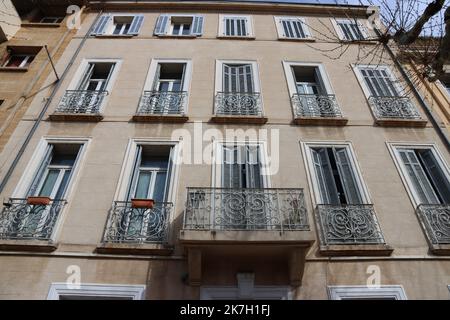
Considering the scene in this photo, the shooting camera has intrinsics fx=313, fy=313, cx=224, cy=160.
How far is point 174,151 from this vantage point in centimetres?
704

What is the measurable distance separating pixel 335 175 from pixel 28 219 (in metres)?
6.16

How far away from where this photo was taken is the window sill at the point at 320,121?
761 centimetres

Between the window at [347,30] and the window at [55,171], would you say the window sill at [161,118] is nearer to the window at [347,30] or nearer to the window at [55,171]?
the window at [55,171]

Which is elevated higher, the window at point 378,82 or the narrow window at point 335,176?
the window at point 378,82

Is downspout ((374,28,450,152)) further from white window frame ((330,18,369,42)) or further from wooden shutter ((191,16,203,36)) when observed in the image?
wooden shutter ((191,16,203,36))

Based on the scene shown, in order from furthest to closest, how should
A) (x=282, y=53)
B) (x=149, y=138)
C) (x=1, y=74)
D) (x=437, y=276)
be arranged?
1. (x=282, y=53)
2. (x=1, y=74)
3. (x=149, y=138)
4. (x=437, y=276)

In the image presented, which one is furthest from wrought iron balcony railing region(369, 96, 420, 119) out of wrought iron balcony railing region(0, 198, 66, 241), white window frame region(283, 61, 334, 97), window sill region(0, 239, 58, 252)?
window sill region(0, 239, 58, 252)

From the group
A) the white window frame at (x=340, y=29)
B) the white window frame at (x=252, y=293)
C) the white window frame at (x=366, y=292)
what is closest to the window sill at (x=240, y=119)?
the white window frame at (x=252, y=293)

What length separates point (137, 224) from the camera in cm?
585
